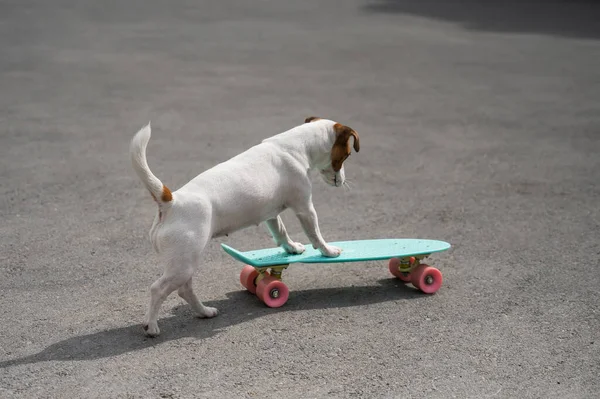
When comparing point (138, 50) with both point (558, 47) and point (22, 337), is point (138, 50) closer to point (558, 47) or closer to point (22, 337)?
point (558, 47)

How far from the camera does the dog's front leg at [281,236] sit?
497cm

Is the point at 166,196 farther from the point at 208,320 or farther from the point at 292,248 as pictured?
the point at 292,248

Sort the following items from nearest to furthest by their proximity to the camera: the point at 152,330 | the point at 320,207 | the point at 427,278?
1. the point at 152,330
2. the point at 427,278
3. the point at 320,207

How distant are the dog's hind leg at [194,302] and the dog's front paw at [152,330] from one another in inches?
8.8

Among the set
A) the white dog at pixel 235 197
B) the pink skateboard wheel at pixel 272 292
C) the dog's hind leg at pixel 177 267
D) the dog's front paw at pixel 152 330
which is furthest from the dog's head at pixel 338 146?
the dog's front paw at pixel 152 330

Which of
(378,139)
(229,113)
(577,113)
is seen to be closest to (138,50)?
(229,113)

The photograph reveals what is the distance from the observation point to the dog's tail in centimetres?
422

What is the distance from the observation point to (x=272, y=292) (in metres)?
4.88

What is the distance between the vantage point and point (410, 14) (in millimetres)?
15938

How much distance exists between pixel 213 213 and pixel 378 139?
4265 millimetres

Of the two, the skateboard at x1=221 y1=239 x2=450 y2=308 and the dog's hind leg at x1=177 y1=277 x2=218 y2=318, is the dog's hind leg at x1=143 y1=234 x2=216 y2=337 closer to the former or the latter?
the dog's hind leg at x1=177 y1=277 x2=218 y2=318

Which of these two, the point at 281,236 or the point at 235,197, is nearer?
the point at 235,197

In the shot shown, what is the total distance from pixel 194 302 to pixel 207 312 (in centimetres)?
11

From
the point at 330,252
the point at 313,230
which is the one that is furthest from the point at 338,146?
the point at 330,252
